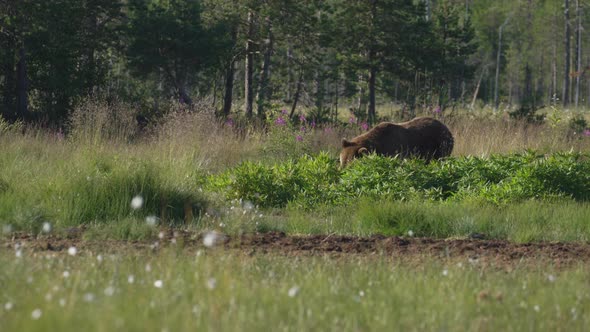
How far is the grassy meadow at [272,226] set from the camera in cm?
449

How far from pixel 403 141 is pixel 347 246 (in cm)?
659

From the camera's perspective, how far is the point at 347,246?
7.50 m

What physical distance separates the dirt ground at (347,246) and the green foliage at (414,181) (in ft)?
7.91

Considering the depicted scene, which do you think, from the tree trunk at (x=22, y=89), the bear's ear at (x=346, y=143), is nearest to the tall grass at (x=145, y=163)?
the bear's ear at (x=346, y=143)

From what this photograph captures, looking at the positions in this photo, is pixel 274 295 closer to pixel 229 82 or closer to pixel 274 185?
pixel 274 185

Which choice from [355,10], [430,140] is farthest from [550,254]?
[355,10]

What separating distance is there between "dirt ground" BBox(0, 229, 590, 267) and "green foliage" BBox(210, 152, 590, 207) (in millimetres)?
2410

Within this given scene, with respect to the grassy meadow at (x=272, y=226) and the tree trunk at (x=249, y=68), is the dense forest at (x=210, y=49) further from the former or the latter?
the grassy meadow at (x=272, y=226)

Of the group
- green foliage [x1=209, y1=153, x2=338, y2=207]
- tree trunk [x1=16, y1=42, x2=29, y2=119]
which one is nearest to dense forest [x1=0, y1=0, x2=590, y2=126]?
tree trunk [x1=16, y1=42, x2=29, y2=119]

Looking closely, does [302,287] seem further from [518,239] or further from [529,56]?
[529,56]

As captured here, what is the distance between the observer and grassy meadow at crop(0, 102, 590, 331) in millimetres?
4492

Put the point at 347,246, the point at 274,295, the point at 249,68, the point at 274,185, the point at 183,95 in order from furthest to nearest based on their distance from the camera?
the point at 183,95 → the point at 249,68 → the point at 274,185 → the point at 347,246 → the point at 274,295

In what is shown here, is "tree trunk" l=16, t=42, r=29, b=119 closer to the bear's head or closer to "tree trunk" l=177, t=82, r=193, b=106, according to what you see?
"tree trunk" l=177, t=82, r=193, b=106

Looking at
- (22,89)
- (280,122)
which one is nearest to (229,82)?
(22,89)
